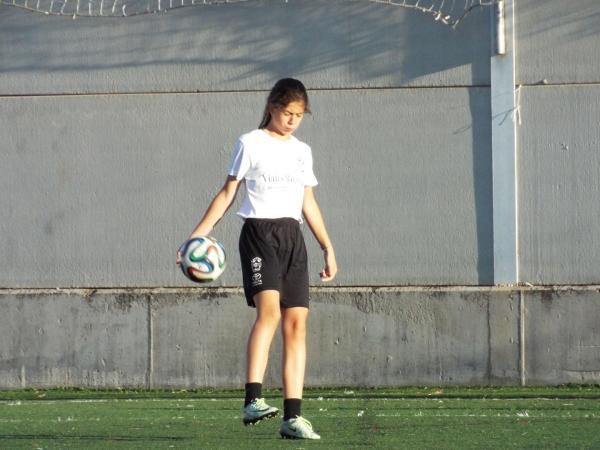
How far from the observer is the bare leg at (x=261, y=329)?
21.5 feet

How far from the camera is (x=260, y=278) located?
21.5ft

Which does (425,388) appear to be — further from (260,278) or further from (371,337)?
(260,278)

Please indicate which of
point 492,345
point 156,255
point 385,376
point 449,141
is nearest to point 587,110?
point 449,141

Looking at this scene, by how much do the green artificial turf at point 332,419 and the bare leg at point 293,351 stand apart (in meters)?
0.28

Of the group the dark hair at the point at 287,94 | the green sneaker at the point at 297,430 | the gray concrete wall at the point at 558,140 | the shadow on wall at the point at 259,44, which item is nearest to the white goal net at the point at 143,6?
the shadow on wall at the point at 259,44

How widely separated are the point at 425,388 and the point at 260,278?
150 inches

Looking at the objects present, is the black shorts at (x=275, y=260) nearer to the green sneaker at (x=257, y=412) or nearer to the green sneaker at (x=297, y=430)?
the green sneaker at (x=257, y=412)

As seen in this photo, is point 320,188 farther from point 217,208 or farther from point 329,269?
point 217,208

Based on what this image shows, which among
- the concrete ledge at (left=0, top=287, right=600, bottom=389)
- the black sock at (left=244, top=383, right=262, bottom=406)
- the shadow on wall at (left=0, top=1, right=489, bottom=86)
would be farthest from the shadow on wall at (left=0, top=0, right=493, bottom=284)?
the black sock at (left=244, top=383, right=262, bottom=406)

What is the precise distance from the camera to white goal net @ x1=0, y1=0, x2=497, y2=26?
10.4 meters

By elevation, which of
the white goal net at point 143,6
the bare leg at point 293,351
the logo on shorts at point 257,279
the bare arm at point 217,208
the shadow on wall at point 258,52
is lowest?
the bare leg at point 293,351

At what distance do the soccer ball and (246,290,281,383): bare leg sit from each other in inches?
10.8

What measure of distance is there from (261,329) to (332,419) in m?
1.16

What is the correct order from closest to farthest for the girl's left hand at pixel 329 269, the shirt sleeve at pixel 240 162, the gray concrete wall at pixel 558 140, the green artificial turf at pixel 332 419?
the green artificial turf at pixel 332 419 < the shirt sleeve at pixel 240 162 < the girl's left hand at pixel 329 269 < the gray concrete wall at pixel 558 140
